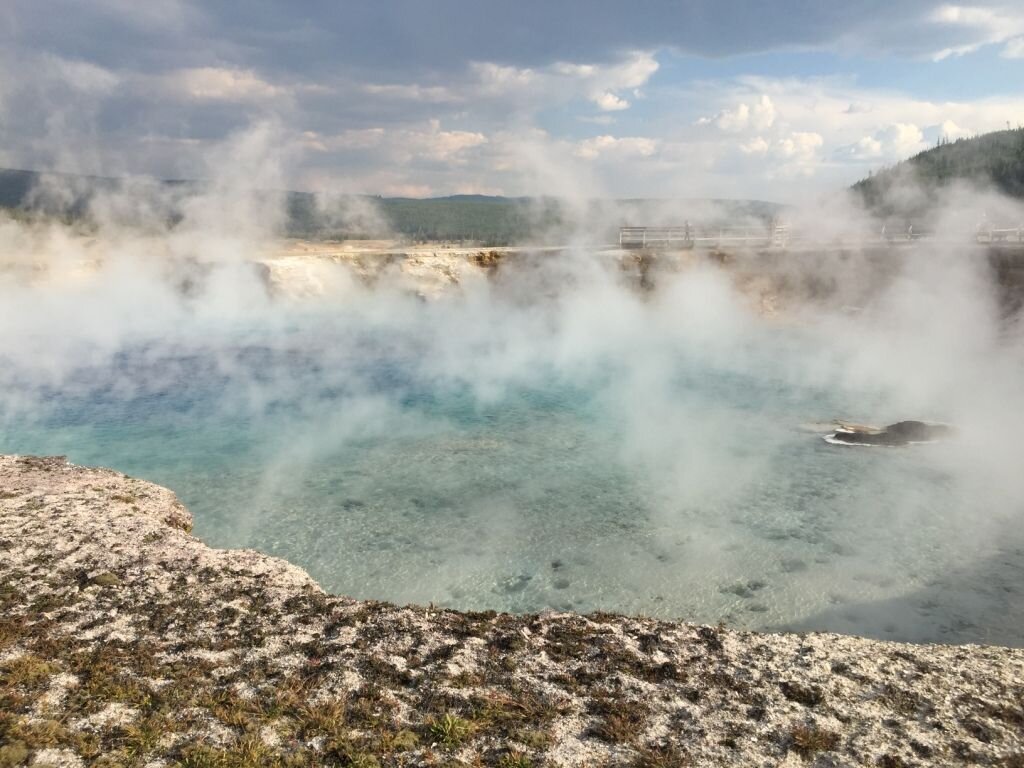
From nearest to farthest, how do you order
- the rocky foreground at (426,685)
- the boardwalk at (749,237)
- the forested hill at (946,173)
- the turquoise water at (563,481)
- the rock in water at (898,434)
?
1. the rocky foreground at (426,685)
2. the turquoise water at (563,481)
3. the rock in water at (898,434)
4. the boardwalk at (749,237)
5. the forested hill at (946,173)

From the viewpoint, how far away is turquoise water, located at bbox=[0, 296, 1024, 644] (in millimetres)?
8000

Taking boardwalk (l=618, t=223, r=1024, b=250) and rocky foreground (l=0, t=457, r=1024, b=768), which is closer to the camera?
rocky foreground (l=0, t=457, r=1024, b=768)

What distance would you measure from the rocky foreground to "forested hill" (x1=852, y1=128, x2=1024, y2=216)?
4433 centimetres

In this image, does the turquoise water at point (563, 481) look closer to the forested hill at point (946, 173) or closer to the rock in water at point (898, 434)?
the rock in water at point (898, 434)

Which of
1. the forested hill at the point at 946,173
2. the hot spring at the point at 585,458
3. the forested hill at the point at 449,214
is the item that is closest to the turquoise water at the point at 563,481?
the hot spring at the point at 585,458

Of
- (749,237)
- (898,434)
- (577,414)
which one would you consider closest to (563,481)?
(577,414)

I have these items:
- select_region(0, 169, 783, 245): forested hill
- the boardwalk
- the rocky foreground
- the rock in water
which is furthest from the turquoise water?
select_region(0, 169, 783, 245): forested hill

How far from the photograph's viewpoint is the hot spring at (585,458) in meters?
8.12

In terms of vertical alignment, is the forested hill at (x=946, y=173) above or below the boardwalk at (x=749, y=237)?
above

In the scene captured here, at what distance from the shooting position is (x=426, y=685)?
16.5 feet

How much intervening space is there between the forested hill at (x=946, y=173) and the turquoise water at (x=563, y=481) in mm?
35649

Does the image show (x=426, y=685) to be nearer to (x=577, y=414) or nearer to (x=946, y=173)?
(x=577, y=414)

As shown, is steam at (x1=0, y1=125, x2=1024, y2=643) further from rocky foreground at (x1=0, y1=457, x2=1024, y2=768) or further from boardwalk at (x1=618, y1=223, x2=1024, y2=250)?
rocky foreground at (x1=0, y1=457, x2=1024, y2=768)

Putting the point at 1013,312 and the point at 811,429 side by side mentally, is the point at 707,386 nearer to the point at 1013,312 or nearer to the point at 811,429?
the point at 811,429
